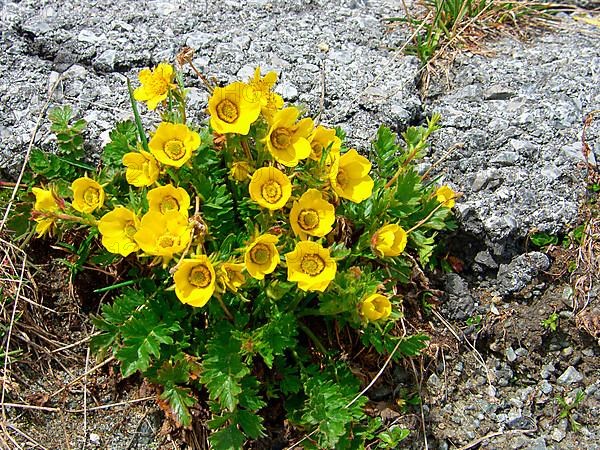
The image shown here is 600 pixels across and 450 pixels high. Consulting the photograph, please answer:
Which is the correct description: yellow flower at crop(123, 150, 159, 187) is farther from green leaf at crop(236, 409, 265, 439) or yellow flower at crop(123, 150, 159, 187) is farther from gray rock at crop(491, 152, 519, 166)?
gray rock at crop(491, 152, 519, 166)

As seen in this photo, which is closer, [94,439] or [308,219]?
[308,219]

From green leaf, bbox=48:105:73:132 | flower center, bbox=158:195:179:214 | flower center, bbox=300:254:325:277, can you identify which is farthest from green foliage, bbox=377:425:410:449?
green leaf, bbox=48:105:73:132

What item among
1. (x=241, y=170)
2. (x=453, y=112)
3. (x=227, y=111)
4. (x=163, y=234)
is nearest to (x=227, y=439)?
(x=163, y=234)

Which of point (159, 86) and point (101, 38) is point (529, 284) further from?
point (101, 38)

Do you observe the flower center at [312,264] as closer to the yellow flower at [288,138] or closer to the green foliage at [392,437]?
the yellow flower at [288,138]

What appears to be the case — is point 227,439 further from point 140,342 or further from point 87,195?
point 87,195

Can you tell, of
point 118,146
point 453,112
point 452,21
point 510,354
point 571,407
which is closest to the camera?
point 118,146

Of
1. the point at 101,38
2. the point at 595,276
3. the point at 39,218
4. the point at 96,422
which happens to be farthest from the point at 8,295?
Answer: the point at 595,276

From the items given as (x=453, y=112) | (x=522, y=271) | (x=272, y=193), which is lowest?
(x=522, y=271)
